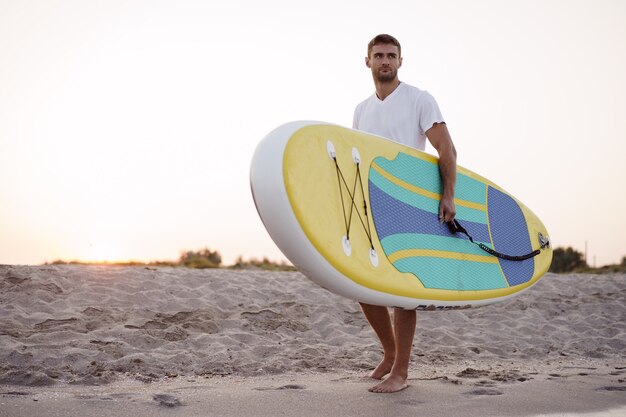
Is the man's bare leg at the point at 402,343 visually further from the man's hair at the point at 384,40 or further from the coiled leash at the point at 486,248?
the man's hair at the point at 384,40

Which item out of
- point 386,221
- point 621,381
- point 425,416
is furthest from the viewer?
point 621,381

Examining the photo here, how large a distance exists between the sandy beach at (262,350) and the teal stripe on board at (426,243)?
62 cm

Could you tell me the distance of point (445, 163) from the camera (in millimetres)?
3053

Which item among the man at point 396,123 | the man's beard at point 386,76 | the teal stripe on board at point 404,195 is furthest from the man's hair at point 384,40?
the teal stripe on board at point 404,195

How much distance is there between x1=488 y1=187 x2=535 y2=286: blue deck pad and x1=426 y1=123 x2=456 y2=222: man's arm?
555mm

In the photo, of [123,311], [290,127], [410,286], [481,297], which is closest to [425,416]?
[410,286]

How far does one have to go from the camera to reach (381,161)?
3.00m

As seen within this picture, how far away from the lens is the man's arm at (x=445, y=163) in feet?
9.68

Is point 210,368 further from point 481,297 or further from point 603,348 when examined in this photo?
point 603,348

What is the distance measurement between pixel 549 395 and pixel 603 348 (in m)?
2.19

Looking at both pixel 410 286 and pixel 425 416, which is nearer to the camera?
pixel 425 416

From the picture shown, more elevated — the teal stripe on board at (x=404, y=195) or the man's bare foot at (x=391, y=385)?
the teal stripe on board at (x=404, y=195)

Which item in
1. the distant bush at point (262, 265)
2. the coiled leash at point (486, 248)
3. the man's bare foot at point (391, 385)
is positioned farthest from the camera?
the distant bush at point (262, 265)

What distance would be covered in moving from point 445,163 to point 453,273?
532mm
